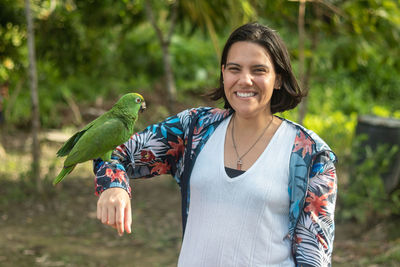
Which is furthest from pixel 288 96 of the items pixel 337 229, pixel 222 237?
pixel 337 229

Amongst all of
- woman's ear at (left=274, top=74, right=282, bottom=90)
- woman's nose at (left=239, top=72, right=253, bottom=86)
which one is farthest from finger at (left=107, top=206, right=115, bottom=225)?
woman's ear at (left=274, top=74, right=282, bottom=90)

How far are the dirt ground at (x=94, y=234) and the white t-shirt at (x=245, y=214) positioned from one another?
293 centimetres

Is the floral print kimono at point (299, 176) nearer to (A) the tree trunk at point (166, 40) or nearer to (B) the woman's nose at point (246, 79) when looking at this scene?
(B) the woman's nose at point (246, 79)

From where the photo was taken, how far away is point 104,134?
1288 millimetres

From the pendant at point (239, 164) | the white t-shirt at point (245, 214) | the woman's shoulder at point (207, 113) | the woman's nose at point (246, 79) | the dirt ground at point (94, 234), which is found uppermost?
the woman's nose at point (246, 79)

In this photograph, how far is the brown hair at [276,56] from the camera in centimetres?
152

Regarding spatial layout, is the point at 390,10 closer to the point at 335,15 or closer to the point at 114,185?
the point at 335,15

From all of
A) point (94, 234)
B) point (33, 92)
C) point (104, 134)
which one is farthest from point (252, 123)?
point (33, 92)

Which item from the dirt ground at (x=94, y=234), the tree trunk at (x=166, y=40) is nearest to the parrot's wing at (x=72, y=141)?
the dirt ground at (x=94, y=234)

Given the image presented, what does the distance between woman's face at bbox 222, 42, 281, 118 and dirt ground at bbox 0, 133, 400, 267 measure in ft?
10.2

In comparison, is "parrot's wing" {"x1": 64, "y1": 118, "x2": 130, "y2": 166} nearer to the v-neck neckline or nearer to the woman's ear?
the v-neck neckline

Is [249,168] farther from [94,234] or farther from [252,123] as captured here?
[94,234]

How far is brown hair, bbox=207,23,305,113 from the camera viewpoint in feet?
4.97

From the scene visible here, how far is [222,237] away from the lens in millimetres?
1500
